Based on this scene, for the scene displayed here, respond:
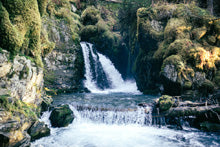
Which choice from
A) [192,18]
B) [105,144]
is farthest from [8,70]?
[192,18]

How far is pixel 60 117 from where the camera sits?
7969 millimetres

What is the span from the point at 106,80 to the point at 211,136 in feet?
47.6

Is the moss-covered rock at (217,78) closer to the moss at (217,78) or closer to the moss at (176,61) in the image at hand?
the moss at (217,78)

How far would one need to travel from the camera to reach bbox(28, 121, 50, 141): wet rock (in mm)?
Result: 5980

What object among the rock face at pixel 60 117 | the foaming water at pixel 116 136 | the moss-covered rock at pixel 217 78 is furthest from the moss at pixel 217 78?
the rock face at pixel 60 117

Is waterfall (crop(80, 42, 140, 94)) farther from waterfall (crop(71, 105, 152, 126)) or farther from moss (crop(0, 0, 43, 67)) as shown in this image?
moss (crop(0, 0, 43, 67))

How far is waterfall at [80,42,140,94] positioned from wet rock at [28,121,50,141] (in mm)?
10893

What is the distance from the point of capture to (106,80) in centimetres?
2030

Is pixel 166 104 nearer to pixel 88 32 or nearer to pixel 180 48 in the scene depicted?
pixel 180 48

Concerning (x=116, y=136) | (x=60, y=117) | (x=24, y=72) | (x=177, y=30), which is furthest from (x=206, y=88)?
(x=24, y=72)

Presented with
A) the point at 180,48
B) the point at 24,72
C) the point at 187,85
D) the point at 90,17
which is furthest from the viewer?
the point at 90,17

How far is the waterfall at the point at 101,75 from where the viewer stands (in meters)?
18.6

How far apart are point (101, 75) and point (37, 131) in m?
14.0

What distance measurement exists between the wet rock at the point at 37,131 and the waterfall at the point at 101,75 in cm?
1089
